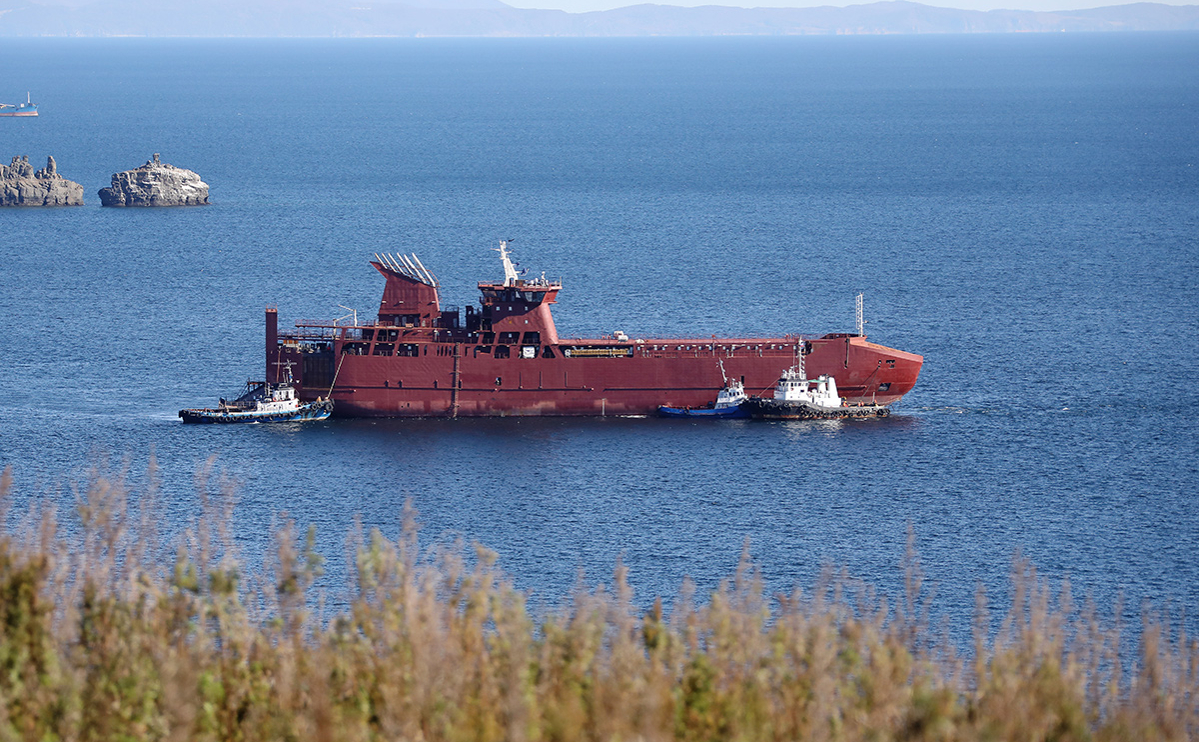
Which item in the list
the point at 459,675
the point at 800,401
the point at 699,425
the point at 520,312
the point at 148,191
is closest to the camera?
the point at 459,675

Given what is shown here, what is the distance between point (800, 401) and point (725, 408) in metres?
3.70

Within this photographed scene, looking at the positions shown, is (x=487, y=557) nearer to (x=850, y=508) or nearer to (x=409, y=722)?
(x=409, y=722)

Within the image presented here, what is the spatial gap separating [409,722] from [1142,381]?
2889 inches

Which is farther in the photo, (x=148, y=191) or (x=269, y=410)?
(x=148, y=191)

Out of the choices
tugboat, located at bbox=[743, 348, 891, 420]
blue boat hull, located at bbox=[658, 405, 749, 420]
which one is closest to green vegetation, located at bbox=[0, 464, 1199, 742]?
tugboat, located at bbox=[743, 348, 891, 420]

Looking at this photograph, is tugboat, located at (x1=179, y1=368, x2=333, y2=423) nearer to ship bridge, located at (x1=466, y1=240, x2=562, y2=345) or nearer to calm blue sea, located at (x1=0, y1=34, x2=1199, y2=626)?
calm blue sea, located at (x1=0, y1=34, x2=1199, y2=626)

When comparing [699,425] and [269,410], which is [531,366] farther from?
[269,410]

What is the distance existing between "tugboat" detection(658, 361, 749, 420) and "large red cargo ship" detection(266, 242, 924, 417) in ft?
1.27

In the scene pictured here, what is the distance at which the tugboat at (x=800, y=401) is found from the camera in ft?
264

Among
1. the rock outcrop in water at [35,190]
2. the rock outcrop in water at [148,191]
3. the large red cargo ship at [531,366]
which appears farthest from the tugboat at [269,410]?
the rock outcrop in water at [35,190]

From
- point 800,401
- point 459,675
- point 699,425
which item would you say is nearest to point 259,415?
point 699,425

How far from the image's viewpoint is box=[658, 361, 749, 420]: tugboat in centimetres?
8081

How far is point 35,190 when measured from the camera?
16612cm

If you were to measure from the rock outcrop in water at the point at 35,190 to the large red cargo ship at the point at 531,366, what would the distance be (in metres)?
94.1
